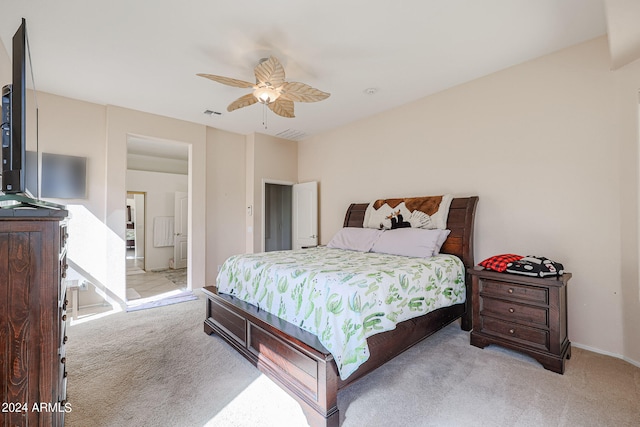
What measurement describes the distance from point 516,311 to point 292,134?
4.45 m

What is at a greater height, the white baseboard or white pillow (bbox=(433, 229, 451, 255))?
white pillow (bbox=(433, 229, 451, 255))

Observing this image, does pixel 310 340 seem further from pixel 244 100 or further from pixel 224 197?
pixel 224 197

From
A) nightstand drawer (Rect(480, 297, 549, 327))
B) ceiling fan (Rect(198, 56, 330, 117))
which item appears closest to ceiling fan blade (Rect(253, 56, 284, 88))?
ceiling fan (Rect(198, 56, 330, 117))

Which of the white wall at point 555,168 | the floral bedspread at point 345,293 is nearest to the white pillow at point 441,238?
the floral bedspread at point 345,293

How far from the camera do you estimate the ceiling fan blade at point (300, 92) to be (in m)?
2.75

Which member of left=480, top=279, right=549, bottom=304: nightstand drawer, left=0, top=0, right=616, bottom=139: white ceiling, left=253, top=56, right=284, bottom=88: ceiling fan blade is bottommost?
left=480, top=279, right=549, bottom=304: nightstand drawer

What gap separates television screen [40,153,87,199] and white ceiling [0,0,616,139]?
87 cm

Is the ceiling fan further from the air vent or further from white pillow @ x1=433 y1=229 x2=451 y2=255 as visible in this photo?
the air vent

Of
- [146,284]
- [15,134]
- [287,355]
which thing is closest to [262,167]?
[146,284]

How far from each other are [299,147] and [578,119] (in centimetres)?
443

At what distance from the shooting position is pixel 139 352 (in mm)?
2664

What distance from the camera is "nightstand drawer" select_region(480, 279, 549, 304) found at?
237 centimetres

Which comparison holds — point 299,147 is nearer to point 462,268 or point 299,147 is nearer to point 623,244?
point 462,268

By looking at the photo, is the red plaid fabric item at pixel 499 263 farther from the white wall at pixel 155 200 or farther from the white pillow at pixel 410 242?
the white wall at pixel 155 200
